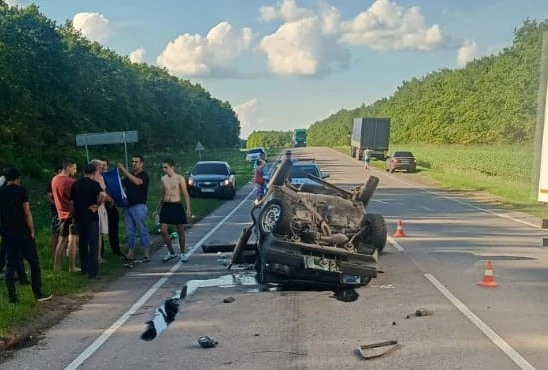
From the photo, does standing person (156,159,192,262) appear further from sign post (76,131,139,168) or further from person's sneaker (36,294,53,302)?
sign post (76,131,139,168)

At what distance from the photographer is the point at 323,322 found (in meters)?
8.18

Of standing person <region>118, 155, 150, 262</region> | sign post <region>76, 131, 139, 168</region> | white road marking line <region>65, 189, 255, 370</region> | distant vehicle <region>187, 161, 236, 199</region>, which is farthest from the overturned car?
distant vehicle <region>187, 161, 236, 199</region>

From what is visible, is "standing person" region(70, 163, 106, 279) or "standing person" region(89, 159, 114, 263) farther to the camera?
"standing person" region(89, 159, 114, 263)

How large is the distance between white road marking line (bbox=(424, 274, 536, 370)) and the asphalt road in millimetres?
11

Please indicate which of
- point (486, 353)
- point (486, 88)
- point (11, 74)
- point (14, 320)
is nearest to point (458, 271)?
point (486, 353)

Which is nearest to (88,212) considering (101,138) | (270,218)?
(270,218)

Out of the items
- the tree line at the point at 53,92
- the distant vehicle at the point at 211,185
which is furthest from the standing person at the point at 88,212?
the tree line at the point at 53,92

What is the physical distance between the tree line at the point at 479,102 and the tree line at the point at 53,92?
26.1 meters

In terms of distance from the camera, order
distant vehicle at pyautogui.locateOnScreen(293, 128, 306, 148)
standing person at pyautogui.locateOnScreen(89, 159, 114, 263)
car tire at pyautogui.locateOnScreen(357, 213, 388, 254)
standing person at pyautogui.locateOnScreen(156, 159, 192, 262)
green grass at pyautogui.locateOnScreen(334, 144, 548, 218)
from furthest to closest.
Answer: distant vehicle at pyautogui.locateOnScreen(293, 128, 306, 148), green grass at pyautogui.locateOnScreen(334, 144, 548, 218), standing person at pyautogui.locateOnScreen(156, 159, 192, 262), standing person at pyautogui.locateOnScreen(89, 159, 114, 263), car tire at pyautogui.locateOnScreen(357, 213, 388, 254)

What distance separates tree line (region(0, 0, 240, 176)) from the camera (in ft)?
104

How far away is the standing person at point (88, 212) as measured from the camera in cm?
1112

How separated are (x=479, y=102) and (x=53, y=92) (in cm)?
6577

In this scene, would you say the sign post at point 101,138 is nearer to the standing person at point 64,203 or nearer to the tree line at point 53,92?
the tree line at point 53,92

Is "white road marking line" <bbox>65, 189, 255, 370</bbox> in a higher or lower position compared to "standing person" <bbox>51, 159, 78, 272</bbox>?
lower
